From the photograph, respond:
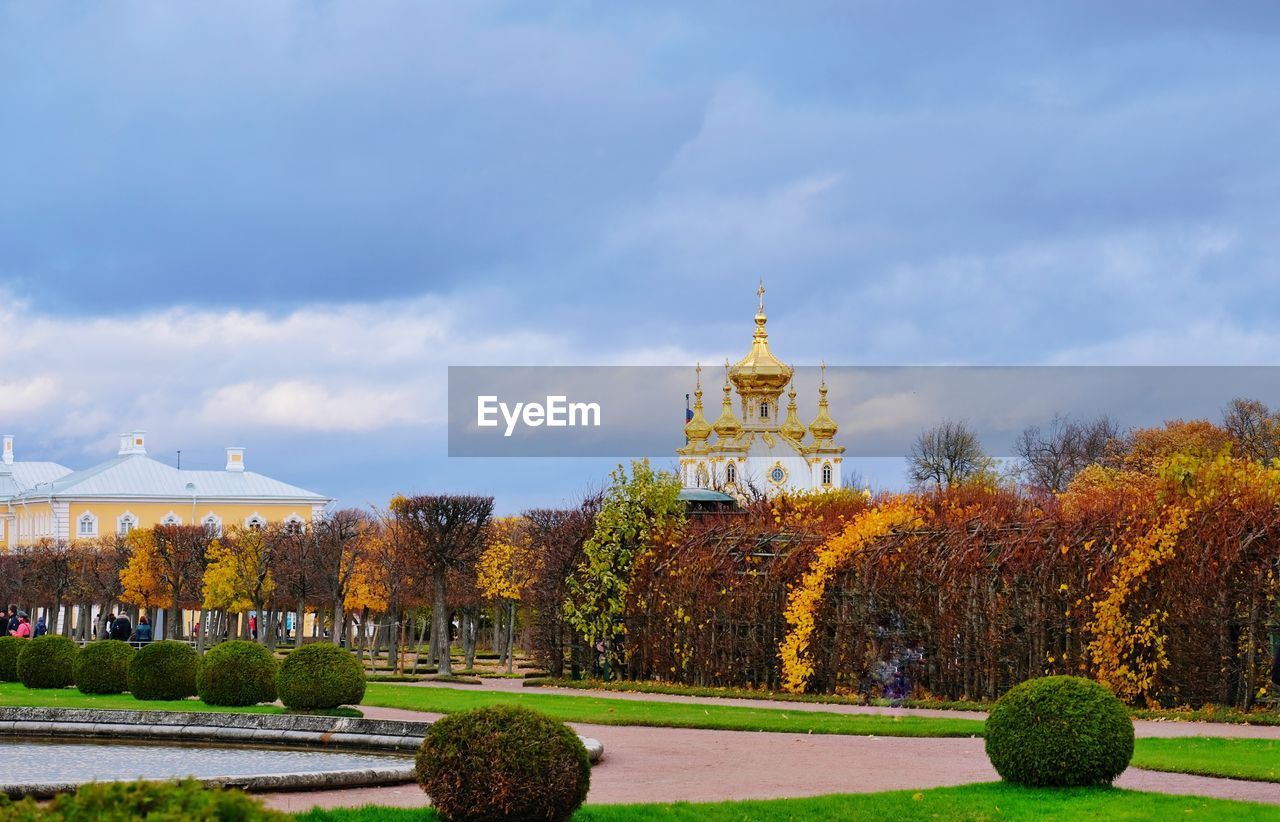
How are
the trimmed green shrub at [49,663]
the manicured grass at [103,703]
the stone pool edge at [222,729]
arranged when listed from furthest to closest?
the trimmed green shrub at [49,663] → the manicured grass at [103,703] → the stone pool edge at [222,729]

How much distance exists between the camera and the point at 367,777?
1197 cm

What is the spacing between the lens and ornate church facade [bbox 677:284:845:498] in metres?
90.2

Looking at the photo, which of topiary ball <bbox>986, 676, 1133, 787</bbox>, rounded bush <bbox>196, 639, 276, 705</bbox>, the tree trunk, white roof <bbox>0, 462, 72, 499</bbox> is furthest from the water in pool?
white roof <bbox>0, 462, 72, 499</bbox>

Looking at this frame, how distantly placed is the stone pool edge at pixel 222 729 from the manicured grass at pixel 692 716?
1.74 meters

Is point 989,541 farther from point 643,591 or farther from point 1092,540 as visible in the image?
point 643,591

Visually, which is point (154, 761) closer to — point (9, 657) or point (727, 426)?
point (9, 657)

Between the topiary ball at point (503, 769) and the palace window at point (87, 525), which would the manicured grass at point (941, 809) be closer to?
the topiary ball at point (503, 769)

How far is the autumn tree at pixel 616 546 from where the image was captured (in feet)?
92.7

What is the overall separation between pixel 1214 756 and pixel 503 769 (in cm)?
816

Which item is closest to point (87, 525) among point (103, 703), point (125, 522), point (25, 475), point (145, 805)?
point (125, 522)

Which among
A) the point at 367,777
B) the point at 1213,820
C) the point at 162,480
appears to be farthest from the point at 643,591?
the point at 162,480

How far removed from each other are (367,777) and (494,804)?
2.76m

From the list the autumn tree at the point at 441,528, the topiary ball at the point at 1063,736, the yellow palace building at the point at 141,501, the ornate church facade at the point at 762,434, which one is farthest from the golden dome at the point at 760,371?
the topiary ball at the point at 1063,736

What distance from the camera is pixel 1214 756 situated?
575 inches
